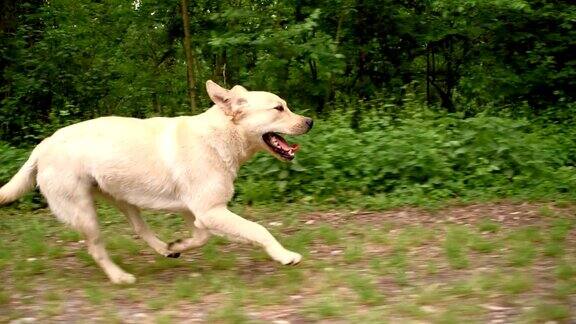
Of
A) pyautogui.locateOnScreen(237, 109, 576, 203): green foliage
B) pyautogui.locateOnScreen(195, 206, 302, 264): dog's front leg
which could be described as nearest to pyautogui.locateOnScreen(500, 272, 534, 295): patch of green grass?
pyautogui.locateOnScreen(195, 206, 302, 264): dog's front leg

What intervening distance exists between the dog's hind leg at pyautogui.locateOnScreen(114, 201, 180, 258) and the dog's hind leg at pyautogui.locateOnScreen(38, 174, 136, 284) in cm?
51

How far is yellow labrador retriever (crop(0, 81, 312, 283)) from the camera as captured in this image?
5164 mm

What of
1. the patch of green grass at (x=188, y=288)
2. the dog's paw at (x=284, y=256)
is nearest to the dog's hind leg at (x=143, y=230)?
the patch of green grass at (x=188, y=288)

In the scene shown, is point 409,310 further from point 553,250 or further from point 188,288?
point 553,250

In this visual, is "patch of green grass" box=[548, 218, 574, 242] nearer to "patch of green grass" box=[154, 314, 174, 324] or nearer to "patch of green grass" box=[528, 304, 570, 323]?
"patch of green grass" box=[528, 304, 570, 323]

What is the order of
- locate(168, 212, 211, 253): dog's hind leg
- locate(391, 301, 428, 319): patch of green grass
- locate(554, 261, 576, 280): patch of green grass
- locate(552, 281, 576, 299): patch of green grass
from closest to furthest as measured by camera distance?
locate(391, 301, 428, 319): patch of green grass, locate(552, 281, 576, 299): patch of green grass, locate(554, 261, 576, 280): patch of green grass, locate(168, 212, 211, 253): dog's hind leg

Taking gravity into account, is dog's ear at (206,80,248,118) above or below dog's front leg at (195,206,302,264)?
above

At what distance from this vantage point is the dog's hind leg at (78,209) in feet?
16.9

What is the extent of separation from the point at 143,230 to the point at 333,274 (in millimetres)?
1845

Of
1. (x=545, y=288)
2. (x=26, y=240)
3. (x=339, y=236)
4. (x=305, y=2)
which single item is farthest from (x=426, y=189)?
(x=305, y=2)

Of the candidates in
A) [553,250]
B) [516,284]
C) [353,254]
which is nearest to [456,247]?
[553,250]

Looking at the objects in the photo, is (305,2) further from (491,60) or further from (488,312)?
(488,312)

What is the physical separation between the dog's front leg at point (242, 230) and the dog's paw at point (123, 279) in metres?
0.68

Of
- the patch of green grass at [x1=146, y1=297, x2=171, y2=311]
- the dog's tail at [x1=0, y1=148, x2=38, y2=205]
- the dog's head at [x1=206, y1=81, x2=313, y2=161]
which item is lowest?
the patch of green grass at [x1=146, y1=297, x2=171, y2=311]
